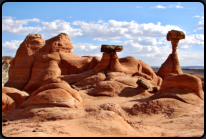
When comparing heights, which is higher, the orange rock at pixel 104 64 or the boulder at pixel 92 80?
the orange rock at pixel 104 64

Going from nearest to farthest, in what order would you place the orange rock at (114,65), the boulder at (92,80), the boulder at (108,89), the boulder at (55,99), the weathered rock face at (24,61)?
the boulder at (55,99)
the boulder at (108,89)
the boulder at (92,80)
the orange rock at (114,65)
the weathered rock face at (24,61)

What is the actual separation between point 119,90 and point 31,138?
8.89 metres

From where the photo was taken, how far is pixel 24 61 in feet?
55.6

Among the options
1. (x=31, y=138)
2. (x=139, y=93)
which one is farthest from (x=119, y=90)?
(x=31, y=138)

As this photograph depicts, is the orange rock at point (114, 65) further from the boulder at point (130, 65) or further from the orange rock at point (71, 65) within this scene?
the orange rock at point (71, 65)

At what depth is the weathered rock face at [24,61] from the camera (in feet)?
54.7

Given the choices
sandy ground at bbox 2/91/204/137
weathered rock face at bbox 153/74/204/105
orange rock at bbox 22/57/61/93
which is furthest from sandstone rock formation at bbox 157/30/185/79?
sandy ground at bbox 2/91/204/137

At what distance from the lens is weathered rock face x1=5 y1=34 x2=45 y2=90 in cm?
1669

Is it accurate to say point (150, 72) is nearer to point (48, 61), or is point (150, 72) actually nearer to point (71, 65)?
point (71, 65)

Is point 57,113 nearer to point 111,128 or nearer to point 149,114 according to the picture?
point 111,128

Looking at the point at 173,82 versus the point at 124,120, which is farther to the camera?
the point at 173,82

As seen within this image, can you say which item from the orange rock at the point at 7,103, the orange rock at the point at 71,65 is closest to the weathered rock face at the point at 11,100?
the orange rock at the point at 7,103

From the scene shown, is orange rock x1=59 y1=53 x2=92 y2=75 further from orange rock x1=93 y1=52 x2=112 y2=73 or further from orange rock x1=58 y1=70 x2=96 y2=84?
orange rock x1=93 y1=52 x2=112 y2=73

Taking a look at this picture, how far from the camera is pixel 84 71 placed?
17.2 m
